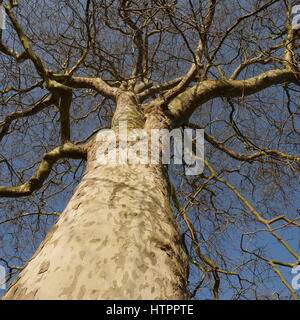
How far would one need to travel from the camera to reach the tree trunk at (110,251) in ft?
3.28

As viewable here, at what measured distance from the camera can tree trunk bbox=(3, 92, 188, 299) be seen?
1000 millimetres

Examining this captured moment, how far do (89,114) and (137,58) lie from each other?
4.82ft

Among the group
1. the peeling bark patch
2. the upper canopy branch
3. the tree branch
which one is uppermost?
the upper canopy branch

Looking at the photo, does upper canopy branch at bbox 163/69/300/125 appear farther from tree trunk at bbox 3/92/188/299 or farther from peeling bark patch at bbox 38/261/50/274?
peeling bark patch at bbox 38/261/50/274

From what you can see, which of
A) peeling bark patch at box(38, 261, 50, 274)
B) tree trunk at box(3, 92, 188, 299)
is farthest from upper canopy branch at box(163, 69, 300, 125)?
peeling bark patch at box(38, 261, 50, 274)

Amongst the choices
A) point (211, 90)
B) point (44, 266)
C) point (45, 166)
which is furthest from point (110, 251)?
point (211, 90)

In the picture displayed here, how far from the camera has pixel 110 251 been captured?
113cm

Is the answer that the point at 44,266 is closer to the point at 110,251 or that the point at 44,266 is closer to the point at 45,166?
the point at 110,251

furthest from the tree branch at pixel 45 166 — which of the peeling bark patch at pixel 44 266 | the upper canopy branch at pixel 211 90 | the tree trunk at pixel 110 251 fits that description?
the peeling bark patch at pixel 44 266

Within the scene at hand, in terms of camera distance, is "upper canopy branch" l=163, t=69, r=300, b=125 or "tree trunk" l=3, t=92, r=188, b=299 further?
"upper canopy branch" l=163, t=69, r=300, b=125

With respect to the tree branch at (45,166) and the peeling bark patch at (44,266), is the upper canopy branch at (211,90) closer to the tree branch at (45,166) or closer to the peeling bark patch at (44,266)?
the tree branch at (45,166)

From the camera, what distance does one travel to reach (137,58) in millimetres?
4191
